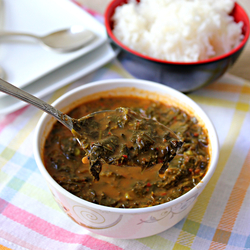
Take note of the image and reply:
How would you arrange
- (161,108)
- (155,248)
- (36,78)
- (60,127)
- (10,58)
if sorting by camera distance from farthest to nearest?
(10,58) < (36,78) < (161,108) < (60,127) < (155,248)

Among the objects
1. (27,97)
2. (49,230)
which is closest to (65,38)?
(27,97)

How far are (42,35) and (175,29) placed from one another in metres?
1.47

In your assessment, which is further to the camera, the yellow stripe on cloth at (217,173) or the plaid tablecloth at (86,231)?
the yellow stripe on cloth at (217,173)

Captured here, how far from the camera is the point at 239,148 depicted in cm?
253

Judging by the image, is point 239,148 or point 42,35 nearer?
point 239,148

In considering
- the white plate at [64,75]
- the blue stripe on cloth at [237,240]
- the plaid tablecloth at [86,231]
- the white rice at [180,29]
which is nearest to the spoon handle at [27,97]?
the plaid tablecloth at [86,231]

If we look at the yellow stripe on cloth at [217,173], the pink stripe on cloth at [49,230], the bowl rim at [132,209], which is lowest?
the pink stripe on cloth at [49,230]

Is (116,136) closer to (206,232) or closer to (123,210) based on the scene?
(123,210)

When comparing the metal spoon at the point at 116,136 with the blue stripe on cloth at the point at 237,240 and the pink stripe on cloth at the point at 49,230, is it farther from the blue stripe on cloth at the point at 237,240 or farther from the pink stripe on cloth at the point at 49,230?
the blue stripe on cloth at the point at 237,240

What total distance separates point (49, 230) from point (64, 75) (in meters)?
1.57

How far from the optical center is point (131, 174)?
200 centimetres

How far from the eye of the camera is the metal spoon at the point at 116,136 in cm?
177

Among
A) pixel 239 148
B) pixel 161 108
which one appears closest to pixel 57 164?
pixel 161 108

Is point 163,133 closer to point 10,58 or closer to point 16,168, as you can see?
point 16,168
